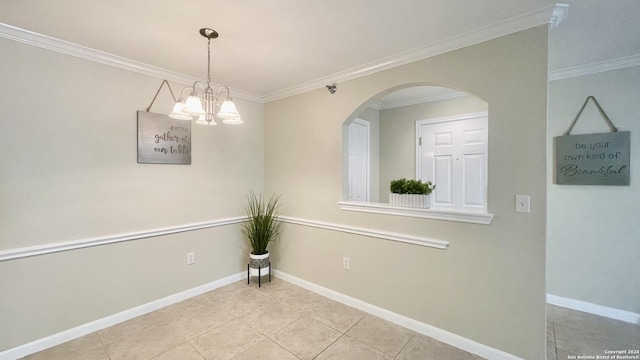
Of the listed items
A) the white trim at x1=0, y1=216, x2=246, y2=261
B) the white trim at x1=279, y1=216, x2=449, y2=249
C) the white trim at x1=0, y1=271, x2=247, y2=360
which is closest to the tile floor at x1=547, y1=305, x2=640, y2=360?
the white trim at x1=279, y1=216, x2=449, y2=249

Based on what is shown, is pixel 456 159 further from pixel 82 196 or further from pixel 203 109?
pixel 82 196

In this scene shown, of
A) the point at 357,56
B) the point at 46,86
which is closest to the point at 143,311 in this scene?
the point at 46,86

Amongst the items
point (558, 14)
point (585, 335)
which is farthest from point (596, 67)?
point (585, 335)

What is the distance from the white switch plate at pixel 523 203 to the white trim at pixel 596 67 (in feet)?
5.80

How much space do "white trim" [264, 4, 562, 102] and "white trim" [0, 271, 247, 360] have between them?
8.63ft

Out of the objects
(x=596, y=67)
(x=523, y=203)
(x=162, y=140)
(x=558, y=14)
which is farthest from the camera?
(x=162, y=140)

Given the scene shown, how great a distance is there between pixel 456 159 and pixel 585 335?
2.05 meters

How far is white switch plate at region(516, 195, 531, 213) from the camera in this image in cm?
174

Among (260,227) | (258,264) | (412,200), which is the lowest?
(258,264)

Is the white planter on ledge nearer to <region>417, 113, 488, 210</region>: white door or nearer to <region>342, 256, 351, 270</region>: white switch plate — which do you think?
<region>342, 256, 351, 270</region>: white switch plate

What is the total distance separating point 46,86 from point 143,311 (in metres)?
2.11

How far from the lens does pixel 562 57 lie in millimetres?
2299

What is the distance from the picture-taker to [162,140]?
2574mm

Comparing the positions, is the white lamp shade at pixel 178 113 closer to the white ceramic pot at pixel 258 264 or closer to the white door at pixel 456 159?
the white ceramic pot at pixel 258 264
